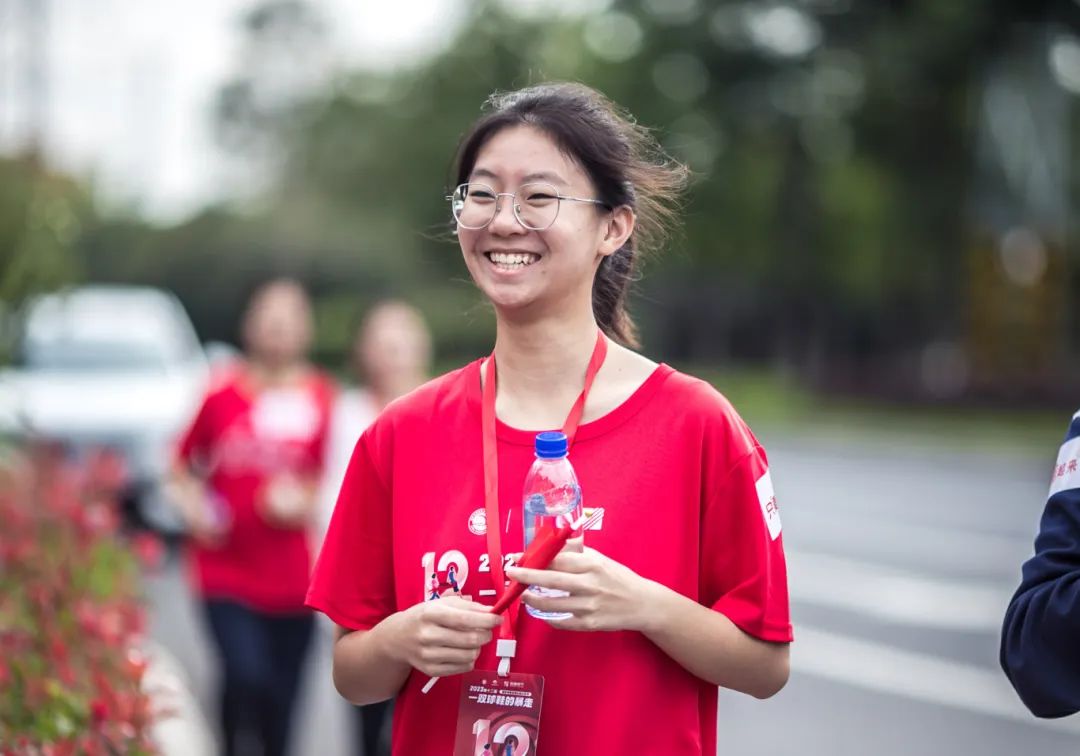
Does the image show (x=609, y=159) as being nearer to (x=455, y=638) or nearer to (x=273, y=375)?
(x=455, y=638)

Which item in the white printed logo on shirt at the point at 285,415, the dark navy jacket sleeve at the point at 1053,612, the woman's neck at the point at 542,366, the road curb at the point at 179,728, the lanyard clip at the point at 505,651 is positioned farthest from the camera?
the white printed logo on shirt at the point at 285,415

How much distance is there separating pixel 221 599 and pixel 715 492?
3619mm

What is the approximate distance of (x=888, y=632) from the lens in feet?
32.1

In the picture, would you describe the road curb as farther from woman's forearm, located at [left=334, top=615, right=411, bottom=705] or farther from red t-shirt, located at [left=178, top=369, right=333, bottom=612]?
woman's forearm, located at [left=334, top=615, right=411, bottom=705]

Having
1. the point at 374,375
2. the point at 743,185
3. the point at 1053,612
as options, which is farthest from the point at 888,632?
the point at 743,185

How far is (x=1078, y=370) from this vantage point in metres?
28.4

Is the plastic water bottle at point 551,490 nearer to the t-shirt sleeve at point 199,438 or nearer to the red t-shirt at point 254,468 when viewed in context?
the red t-shirt at point 254,468

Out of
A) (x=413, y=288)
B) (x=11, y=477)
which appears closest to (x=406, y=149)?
(x=413, y=288)

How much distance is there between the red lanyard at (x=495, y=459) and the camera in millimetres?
2488

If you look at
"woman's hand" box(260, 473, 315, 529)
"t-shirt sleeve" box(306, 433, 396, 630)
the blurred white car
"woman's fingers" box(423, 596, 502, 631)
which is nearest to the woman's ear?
"t-shirt sleeve" box(306, 433, 396, 630)

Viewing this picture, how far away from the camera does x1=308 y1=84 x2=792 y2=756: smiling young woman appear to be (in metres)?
2.48

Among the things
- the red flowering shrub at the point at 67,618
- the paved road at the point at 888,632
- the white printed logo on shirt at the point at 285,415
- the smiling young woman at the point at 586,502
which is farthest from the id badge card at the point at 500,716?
the paved road at the point at 888,632

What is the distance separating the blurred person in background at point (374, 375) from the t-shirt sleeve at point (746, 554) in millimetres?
3460

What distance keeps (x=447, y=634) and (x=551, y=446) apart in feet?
1.22
